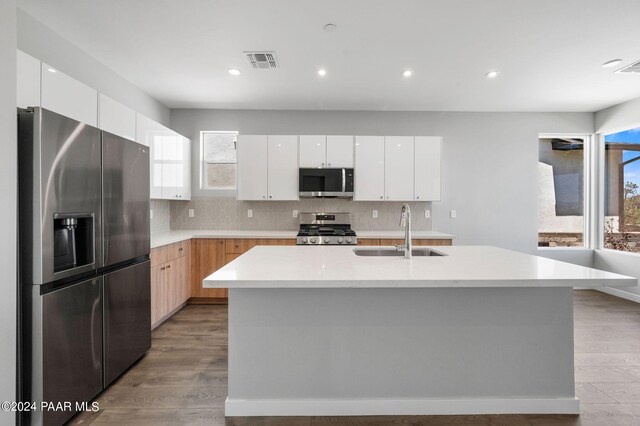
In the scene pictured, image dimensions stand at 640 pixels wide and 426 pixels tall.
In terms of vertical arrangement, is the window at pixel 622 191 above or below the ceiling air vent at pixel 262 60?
below

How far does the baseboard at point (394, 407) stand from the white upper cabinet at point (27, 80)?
7.12 feet

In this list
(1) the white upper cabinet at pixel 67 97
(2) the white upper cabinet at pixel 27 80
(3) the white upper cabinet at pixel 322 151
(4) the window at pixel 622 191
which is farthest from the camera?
(4) the window at pixel 622 191

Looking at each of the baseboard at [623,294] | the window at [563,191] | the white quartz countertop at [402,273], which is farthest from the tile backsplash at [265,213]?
the baseboard at [623,294]

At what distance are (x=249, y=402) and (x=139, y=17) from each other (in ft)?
9.10

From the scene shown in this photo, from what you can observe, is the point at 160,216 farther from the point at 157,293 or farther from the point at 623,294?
the point at 623,294

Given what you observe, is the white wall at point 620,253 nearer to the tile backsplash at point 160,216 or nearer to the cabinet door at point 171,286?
the cabinet door at point 171,286

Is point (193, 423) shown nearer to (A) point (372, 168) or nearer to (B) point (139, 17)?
(B) point (139, 17)

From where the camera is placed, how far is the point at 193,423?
6.41 ft

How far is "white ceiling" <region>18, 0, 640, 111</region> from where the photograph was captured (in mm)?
2436

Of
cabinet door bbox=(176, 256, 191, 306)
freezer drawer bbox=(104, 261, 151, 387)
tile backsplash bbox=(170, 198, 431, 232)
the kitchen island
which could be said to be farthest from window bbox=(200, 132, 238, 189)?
the kitchen island

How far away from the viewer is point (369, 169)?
4.55 m

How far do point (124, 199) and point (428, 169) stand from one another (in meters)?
3.57

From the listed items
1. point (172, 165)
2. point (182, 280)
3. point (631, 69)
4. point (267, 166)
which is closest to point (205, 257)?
point (182, 280)

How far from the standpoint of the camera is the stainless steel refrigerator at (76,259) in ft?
5.69
